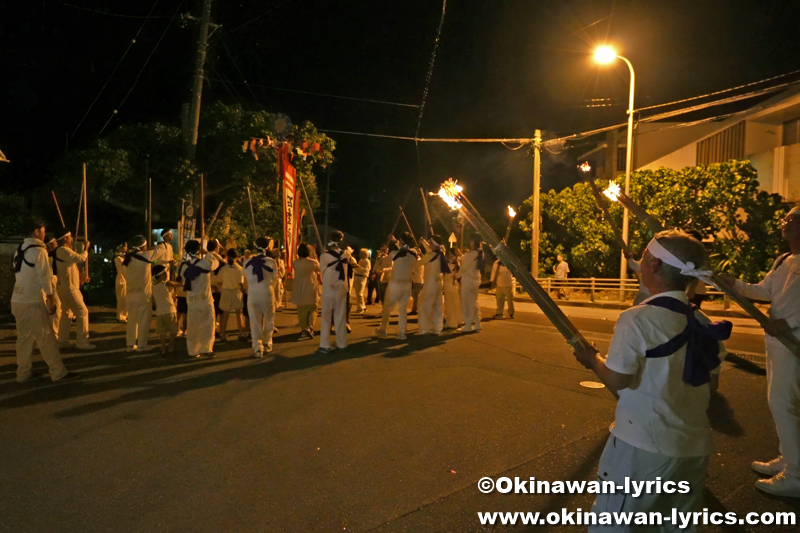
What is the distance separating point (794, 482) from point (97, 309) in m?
15.2

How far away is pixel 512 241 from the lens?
32656 mm

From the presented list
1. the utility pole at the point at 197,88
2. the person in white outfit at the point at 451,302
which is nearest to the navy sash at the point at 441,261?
the person in white outfit at the point at 451,302

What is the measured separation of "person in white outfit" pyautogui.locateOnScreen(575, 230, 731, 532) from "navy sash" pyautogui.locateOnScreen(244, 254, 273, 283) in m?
7.07

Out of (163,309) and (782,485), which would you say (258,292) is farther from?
(782,485)

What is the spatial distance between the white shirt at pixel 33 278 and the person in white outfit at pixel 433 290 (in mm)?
6475

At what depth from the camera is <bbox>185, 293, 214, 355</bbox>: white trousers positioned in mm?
9047

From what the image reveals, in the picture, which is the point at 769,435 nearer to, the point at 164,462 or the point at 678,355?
the point at 678,355

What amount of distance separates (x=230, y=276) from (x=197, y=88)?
8.49 meters

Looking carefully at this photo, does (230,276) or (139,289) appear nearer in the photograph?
(139,289)

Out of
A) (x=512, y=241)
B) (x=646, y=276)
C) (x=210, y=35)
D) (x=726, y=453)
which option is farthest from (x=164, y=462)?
(x=512, y=241)

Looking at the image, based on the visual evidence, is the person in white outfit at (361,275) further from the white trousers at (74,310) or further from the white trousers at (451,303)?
the white trousers at (74,310)

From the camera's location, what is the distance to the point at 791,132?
2027cm

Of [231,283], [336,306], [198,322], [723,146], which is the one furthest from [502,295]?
[723,146]

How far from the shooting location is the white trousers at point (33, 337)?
6.93 meters
